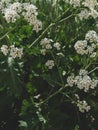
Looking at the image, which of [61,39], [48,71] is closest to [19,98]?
[48,71]

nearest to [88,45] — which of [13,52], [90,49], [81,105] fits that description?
[90,49]

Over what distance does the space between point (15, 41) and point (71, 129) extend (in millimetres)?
677

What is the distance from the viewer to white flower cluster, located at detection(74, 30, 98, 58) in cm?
238

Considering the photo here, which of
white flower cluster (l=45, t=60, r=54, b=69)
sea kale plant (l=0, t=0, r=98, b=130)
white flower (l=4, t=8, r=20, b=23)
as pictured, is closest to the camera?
white flower (l=4, t=8, r=20, b=23)

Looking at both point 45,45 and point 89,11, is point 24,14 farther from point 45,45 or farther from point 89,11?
point 89,11

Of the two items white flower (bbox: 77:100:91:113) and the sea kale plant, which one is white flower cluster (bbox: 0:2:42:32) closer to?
the sea kale plant

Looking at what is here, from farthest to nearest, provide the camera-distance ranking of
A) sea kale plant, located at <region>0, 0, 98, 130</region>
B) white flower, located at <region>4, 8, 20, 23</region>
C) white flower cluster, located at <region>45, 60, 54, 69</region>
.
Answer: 1. white flower cluster, located at <region>45, 60, 54, 69</region>
2. sea kale plant, located at <region>0, 0, 98, 130</region>
3. white flower, located at <region>4, 8, 20, 23</region>

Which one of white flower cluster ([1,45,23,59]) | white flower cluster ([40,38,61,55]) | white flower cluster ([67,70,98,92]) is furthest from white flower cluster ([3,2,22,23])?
white flower cluster ([67,70,98,92])

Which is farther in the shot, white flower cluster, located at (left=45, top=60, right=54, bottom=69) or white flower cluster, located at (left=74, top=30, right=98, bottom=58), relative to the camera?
white flower cluster, located at (left=45, top=60, right=54, bottom=69)

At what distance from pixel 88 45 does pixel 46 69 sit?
0.37 m

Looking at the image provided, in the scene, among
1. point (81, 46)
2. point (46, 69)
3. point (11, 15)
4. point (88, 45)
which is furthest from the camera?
point (46, 69)

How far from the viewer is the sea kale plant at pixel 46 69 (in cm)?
237

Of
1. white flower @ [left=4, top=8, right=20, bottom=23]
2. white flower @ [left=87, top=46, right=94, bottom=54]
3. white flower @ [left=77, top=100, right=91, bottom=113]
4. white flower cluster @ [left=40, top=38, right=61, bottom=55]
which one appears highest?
white flower @ [left=4, top=8, right=20, bottom=23]

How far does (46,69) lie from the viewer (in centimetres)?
270
